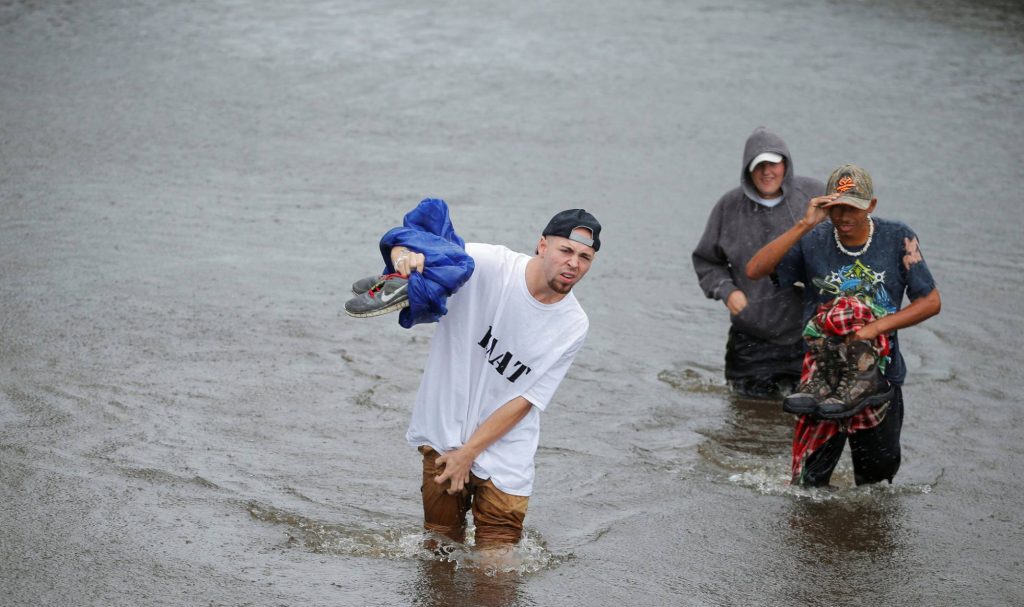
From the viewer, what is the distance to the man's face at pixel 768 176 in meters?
7.57

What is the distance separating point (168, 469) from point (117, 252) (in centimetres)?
390

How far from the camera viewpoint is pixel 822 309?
619 cm

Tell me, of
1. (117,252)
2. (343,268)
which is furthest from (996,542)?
(117,252)

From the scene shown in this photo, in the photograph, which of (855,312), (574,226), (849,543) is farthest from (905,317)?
(574,226)

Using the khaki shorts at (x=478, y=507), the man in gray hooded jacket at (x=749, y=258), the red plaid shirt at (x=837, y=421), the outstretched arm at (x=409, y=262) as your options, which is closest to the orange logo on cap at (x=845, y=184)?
the red plaid shirt at (x=837, y=421)

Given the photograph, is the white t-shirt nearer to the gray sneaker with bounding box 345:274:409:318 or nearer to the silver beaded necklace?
the gray sneaker with bounding box 345:274:409:318

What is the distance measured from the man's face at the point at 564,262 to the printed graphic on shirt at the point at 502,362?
1.06ft

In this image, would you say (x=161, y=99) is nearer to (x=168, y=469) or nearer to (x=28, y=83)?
(x=28, y=83)

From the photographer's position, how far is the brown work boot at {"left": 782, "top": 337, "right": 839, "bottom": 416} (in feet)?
19.9

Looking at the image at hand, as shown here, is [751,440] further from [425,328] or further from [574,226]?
[574,226]

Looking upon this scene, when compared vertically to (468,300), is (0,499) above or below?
below

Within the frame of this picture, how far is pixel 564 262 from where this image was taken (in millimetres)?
4855

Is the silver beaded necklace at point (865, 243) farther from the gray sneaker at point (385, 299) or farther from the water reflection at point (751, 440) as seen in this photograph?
the gray sneaker at point (385, 299)

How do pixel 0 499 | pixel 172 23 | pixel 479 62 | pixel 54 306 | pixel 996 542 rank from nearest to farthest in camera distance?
pixel 0 499, pixel 996 542, pixel 54 306, pixel 479 62, pixel 172 23
